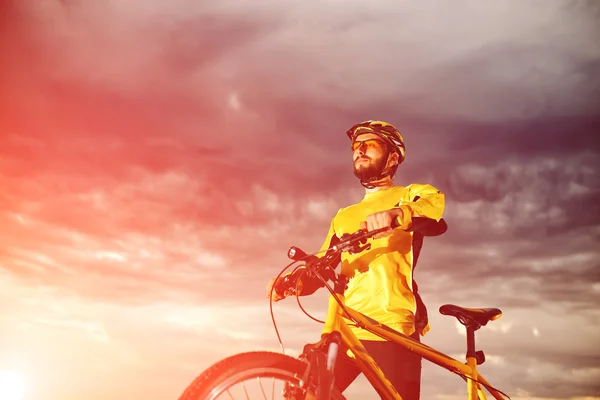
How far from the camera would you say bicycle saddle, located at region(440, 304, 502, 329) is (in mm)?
3283

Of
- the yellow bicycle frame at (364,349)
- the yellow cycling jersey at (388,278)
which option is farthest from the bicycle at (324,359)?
the yellow cycling jersey at (388,278)

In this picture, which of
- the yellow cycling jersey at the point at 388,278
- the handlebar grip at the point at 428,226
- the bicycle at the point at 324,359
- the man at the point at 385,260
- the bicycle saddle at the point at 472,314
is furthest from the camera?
the bicycle saddle at the point at 472,314

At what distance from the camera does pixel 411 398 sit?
290 centimetres

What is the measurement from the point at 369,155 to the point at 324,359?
55.7 inches

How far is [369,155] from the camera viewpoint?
338 centimetres

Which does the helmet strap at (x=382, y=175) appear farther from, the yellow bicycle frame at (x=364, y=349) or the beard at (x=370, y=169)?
the yellow bicycle frame at (x=364, y=349)

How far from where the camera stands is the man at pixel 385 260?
2.84 meters

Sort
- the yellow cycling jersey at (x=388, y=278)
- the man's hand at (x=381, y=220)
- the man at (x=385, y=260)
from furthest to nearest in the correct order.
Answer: the yellow cycling jersey at (x=388, y=278)
the man at (x=385, y=260)
the man's hand at (x=381, y=220)

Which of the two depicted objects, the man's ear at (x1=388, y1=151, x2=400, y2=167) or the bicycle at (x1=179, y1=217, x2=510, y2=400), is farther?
the man's ear at (x1=388, y1=151, x2=400, y2=167)

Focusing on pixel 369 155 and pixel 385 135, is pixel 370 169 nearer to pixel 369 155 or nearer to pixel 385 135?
pixel 369 155

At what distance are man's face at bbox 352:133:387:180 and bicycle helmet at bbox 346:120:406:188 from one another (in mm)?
24

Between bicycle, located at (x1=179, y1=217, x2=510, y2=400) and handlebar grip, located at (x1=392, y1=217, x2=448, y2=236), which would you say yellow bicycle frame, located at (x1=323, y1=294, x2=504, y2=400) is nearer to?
bicycle, located at (x1=179, y1=217, x2=510, y2=400)

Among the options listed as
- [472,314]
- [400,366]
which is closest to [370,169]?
[472,314]

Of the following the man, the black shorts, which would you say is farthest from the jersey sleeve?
the black shorts
